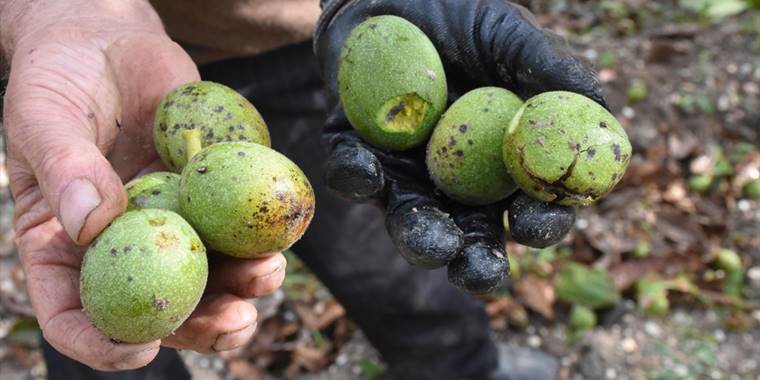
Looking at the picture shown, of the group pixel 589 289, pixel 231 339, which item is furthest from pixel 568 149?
pixel 589 289

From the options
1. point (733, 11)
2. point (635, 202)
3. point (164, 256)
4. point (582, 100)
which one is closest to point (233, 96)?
point (164, 256)

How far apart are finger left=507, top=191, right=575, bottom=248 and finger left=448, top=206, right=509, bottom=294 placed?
7 centimetres

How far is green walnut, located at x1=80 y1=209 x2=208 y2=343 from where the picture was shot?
5.85 feet

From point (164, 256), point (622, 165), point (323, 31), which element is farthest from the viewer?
point (323, 31)

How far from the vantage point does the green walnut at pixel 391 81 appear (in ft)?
7.29

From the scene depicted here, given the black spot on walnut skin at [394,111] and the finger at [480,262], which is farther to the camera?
the black spot on walnut skin at [394,111]

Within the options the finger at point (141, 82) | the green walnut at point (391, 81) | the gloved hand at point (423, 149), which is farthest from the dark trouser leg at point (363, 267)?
the green walnut at point (391, 81)

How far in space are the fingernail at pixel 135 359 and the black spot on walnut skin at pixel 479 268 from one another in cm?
76

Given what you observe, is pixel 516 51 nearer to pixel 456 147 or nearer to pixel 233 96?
pixel 456 147

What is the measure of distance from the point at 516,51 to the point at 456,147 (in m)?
0.33

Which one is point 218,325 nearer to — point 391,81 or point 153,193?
point 153,193

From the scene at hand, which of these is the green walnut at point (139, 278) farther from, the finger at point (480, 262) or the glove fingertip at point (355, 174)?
the finger at point (480, 262)

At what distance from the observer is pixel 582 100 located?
2.03 meters

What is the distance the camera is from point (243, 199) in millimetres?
1913
